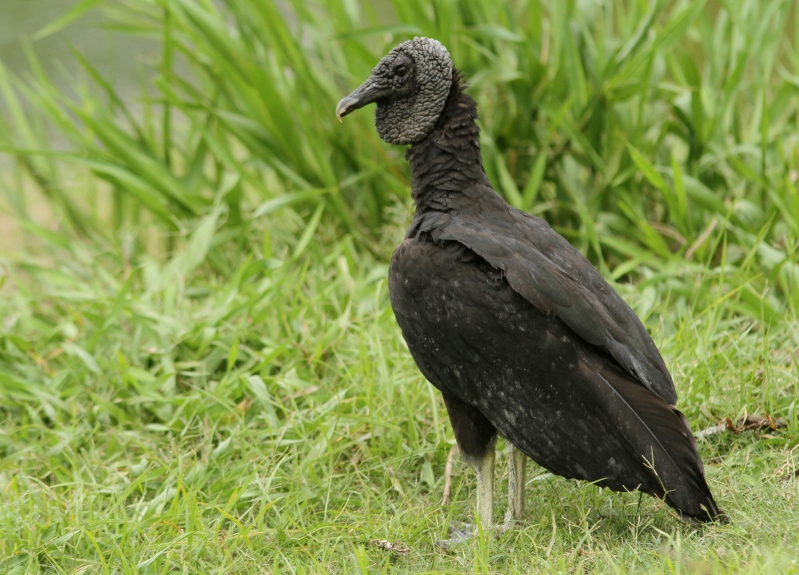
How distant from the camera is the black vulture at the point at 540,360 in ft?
8.77

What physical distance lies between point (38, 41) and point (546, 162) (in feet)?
17.7

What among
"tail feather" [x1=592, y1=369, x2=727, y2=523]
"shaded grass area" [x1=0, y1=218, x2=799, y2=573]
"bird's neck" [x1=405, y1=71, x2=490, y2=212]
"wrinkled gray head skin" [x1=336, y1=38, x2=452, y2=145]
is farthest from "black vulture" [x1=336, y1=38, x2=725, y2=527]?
"wrinkled gray head skin" [x1=336, y1=38, x2=452, y2=145]

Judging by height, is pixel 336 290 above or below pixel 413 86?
below

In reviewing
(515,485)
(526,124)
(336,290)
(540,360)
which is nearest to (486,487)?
(515,485)

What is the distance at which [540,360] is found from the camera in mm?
2689

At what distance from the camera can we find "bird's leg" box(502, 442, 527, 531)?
118 inches

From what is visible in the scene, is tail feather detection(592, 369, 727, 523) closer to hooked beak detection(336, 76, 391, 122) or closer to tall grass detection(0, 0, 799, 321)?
hooked beak detection(336, 76, 391, 122)

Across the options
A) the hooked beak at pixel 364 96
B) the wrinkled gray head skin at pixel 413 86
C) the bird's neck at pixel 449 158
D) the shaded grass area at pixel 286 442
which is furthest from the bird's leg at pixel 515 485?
the hooked beak at pixel 364 96

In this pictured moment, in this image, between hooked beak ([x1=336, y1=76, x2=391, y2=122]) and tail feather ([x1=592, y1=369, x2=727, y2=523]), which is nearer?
tail feather ([x1=592, y1=369, x2=727, y2=523])

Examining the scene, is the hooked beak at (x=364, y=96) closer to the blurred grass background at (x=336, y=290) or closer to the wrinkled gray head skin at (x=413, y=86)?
the wrinkled gray head skin at (x=413, y=86)

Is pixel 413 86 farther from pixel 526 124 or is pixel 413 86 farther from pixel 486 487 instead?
pixel 526 124

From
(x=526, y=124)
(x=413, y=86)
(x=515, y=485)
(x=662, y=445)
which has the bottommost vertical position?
(x=515, y=485)

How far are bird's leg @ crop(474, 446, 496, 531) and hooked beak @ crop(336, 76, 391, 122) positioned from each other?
115cm

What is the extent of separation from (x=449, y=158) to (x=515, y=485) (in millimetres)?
1042
